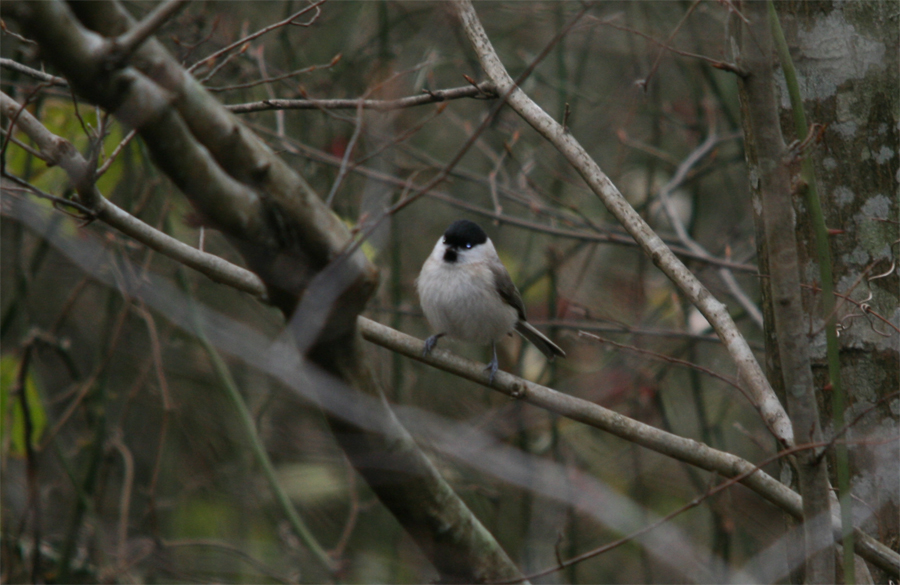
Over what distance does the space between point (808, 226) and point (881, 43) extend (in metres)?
0.62

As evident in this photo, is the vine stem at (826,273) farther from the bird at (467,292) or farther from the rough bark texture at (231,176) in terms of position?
the bird at (467,292)

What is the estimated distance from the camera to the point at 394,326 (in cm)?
519

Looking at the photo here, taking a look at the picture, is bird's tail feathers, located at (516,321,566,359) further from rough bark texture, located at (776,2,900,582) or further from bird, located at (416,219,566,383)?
rough bark texture, located at (776,2,900,582)

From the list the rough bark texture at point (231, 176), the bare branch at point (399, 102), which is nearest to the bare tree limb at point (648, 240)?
the bare branch at point (399, 102)

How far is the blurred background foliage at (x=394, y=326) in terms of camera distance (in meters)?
4.67

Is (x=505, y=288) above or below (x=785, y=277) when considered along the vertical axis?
above

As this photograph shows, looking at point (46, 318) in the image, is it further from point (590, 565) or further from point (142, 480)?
point (590, 565)

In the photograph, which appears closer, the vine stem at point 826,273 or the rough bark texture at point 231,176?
the rough bark texture at point 231,176

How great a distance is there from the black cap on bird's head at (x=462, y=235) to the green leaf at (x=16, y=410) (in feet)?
8.29

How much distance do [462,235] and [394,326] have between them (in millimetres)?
1275

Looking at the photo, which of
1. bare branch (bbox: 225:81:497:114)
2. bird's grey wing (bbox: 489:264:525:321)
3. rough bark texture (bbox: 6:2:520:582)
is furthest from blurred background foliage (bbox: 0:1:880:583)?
rough bark texture (bbox: 6:2:520:582)

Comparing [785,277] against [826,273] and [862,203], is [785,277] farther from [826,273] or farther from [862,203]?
[862,203]

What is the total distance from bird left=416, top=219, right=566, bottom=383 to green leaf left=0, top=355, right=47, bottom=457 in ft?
7.59

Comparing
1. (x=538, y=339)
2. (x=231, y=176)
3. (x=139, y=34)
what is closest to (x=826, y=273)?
(x=231, y=176)
